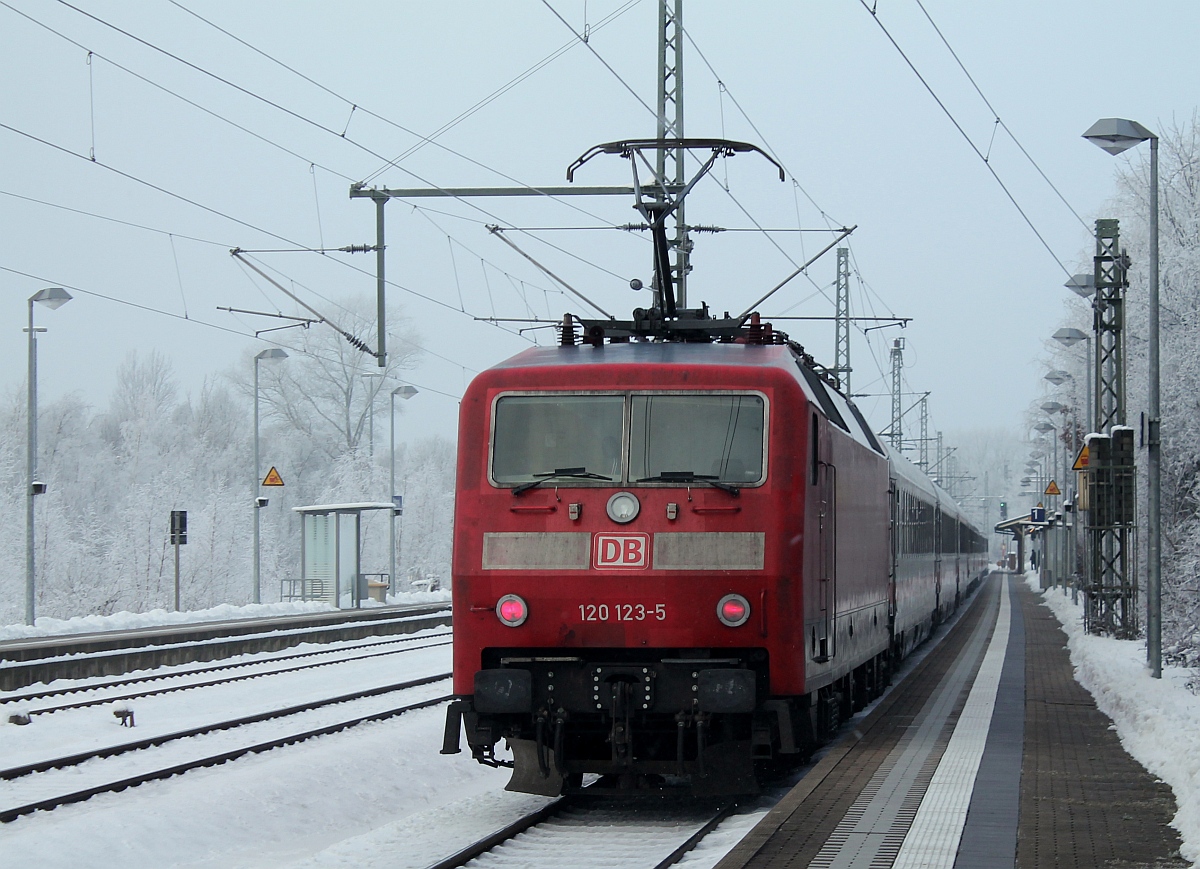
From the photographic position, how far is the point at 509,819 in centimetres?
948

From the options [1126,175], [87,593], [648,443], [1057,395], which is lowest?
[87,593]

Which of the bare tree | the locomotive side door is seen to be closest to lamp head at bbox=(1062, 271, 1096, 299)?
the locomotive side door

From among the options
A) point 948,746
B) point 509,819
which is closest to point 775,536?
point 509,819

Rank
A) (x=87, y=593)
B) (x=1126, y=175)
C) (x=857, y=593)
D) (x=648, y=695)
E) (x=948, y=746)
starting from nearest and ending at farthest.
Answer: (x=648, y=695) < (x=948, y=746) < (x=857, y=593) < (x=1126, y=175) < (x=87, y=593)

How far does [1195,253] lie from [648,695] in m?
25.8

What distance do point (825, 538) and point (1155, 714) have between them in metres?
3.89

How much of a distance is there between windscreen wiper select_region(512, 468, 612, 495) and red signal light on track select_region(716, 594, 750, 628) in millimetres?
1078

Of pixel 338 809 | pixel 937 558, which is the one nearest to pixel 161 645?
pixel 338 809

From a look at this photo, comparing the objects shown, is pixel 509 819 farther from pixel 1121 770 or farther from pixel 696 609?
pixel 1121 770

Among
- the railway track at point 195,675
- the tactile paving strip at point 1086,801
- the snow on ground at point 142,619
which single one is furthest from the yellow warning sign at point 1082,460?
the snow on ground at point 142,619

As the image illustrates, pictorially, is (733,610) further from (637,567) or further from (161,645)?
(161,645)

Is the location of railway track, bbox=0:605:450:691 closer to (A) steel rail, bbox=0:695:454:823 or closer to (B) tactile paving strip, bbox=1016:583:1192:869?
(A) steel rail, bbox=0:695:454:823

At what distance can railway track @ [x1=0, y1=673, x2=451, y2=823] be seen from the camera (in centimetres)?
1021

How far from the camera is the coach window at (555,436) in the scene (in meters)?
9.41
